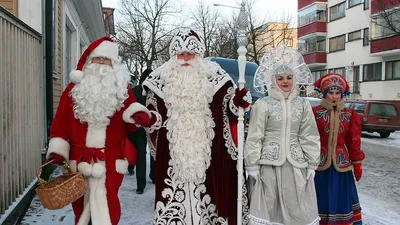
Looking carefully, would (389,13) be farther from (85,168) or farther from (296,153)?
(85,168)

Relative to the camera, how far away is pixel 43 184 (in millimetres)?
3084

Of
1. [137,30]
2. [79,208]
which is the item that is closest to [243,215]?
[79,208]

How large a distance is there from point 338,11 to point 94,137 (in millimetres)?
32349

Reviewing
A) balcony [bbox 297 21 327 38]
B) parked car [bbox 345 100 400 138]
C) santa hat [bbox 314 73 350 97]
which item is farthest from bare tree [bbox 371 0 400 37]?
santa hat [bbox 314 73 350 97]

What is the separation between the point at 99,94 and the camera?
3.41 meters

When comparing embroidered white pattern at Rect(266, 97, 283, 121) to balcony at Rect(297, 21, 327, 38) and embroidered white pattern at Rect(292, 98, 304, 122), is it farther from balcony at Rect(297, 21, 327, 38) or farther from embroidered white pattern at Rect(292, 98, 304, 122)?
balcony at Rect(297, 21, 327, 38)

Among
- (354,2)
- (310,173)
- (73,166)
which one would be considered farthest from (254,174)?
(354,2)

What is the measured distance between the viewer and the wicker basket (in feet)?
9.60

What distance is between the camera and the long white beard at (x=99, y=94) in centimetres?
338

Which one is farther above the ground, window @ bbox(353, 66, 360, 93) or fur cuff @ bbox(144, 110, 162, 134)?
window @ bbox(353, 66, 360, 93)

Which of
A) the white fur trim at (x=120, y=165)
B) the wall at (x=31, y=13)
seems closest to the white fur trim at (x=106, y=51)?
the white fur trim at (x=120, y=165)

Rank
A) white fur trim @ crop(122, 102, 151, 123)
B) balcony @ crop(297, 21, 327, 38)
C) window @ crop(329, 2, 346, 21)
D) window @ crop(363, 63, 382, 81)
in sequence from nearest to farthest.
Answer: white fur trim @ crop(122, 102, 151, 123)
window @ crop(363, 63, 382, 81)
window @ crop(329, 2, 346, 21)
balcony @ crop(297, 21, 327, 38)

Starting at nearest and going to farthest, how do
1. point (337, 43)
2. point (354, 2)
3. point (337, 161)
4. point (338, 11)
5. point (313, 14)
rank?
point (337, 161)
point (354, 2)
point (337, 43)
point (338, 11)
point (313, 14)

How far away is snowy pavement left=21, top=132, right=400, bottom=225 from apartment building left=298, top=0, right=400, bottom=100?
15.1 metres
